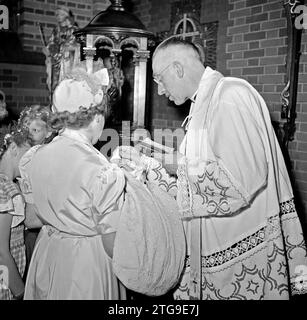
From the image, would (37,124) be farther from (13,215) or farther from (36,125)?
(13,215)

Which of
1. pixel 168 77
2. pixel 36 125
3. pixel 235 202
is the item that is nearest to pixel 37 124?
pixel 36 125

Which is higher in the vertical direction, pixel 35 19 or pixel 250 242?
pixel 35 19

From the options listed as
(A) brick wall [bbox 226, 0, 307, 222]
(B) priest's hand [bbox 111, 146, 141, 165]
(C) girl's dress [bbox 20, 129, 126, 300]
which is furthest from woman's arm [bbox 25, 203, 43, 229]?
(A) brick wall [bbox 226, 0, 307, 222]

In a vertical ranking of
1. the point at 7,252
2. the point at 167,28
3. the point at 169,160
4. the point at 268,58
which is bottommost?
the point at 7,252

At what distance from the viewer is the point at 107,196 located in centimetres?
171

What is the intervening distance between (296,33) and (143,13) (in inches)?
110

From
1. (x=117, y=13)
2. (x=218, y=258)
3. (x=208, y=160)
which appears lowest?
(x=218, y=258)

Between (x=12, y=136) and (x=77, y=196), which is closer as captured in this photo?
(x=77, y=196)

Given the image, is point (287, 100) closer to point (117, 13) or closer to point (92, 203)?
point (117, 13)

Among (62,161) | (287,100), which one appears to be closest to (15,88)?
(287,100)

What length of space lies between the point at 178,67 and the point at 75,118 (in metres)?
0.68

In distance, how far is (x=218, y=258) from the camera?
2.18 metres

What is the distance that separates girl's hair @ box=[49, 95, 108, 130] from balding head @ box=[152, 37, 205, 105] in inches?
19.8

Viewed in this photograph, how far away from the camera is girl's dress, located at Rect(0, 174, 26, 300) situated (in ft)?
7.05
